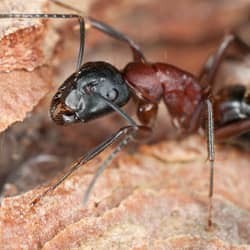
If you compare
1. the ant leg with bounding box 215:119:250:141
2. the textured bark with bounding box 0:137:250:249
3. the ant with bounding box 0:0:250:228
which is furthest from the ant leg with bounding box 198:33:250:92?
the textured bark with bounding box 0:137:250:249

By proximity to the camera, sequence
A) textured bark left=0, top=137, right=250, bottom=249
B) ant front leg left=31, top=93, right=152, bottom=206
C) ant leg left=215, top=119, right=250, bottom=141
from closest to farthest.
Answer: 1. textured bark left=0, top=137, right=250, bottom=249
2. ant front leg left=31, top=93, right=152, bottom=206
3. ant leg left=215, top=119, right=250, bottom=141

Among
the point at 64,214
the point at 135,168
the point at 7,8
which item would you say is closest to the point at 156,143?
the point at 135,168

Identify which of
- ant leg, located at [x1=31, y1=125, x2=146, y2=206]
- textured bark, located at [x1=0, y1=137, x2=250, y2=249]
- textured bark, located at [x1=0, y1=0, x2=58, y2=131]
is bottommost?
textured bark, located at [x1=0, y1=137, x2=250, y2=249]

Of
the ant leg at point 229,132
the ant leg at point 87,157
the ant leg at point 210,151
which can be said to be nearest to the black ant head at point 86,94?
the ant leg at point 87,157

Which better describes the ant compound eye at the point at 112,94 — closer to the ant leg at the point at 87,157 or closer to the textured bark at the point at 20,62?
the ant leg at the point at 87,157

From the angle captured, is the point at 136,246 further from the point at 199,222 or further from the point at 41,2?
the point at 41,2

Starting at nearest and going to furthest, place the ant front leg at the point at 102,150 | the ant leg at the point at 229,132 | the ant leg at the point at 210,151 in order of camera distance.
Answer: the ant front leg at the point at 102,150
the ant leg at the point at 210,151
the ant leg at the point at 229,132

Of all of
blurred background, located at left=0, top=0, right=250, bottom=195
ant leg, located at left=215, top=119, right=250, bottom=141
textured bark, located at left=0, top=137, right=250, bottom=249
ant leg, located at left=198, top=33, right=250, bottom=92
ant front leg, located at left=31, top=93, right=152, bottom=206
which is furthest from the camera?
ant leg, located at left=198, top=33, right=250, bottom=92

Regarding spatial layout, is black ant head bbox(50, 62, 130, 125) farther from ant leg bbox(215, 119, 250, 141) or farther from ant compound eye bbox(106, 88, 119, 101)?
ant leg bbox(215, 119, 250, 141)
